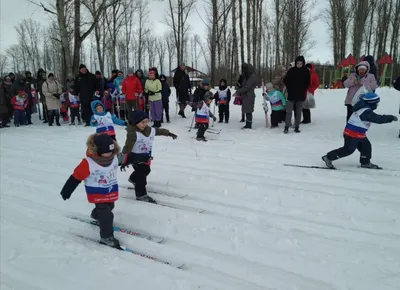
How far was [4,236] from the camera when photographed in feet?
12.9

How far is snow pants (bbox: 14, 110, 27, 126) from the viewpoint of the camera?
40.7ft

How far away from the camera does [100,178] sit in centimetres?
355

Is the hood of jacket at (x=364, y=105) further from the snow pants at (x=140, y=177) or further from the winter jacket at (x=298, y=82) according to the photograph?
the snow pants at (x=140, y=177)

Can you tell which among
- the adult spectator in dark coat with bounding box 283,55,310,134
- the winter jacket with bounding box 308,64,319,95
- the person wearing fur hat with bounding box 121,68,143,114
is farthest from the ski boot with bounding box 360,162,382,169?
the person wearing fur hat with bounding box 121,68,143,114

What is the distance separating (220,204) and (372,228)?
1.91 metres

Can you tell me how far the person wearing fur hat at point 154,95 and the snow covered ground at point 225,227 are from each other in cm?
387

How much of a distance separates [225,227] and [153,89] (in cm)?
761

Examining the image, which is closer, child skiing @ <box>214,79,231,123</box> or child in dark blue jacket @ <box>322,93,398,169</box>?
child in dark blue jacket @ <box>322,93,398,169</box>

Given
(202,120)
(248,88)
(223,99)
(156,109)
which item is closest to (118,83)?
(156,109)

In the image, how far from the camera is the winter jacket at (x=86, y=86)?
1138 centimetres

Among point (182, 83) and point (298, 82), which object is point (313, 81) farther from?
point (182, 83)

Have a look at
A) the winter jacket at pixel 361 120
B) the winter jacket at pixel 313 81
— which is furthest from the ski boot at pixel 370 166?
the winter jacket at pixel 313 81

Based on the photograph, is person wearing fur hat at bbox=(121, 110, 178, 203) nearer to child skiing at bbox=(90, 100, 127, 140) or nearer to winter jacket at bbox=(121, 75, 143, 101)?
child skiing at bbox=(90, 100, 127, 140)

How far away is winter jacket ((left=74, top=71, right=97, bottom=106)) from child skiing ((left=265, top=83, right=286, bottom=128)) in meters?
6.22
